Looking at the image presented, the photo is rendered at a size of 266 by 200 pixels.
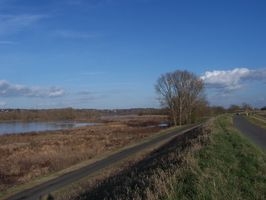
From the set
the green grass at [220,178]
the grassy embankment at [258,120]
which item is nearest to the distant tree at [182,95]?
the grassy embankment at [258,120]

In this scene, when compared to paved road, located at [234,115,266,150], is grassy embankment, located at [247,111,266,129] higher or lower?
higher

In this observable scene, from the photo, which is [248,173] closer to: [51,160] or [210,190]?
[210,190]

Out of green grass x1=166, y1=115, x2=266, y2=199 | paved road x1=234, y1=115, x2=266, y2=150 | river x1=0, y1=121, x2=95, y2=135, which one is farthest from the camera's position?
river x1=0, y1=121, x2=95, y2=135

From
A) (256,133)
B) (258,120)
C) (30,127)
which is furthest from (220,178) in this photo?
(30,127)

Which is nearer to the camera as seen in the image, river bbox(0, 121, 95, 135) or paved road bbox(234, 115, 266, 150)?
paved road bbox(234, 115, 266, 150)

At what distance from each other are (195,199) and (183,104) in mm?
90981

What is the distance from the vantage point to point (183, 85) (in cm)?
10031

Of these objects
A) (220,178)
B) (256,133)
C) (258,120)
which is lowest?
(220,178)

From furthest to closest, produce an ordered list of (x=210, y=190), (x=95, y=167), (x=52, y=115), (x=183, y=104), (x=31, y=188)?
(x=52, y=115), (x=183, y=104), (x=95, y=167), (x=31, y=188), (x=210, y=190)

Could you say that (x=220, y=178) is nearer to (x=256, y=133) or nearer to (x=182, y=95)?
(x=256, y=133)

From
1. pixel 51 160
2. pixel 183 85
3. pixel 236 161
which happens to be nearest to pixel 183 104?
pixel 183 85

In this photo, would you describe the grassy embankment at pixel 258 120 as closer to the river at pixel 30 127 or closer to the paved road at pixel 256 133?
the paved road at pixel 256 133

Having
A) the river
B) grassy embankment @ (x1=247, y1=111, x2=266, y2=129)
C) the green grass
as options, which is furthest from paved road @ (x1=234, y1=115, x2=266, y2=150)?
the river

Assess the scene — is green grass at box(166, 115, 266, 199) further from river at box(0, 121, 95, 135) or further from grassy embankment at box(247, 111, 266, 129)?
river at box(0, 121, 95, 135)
